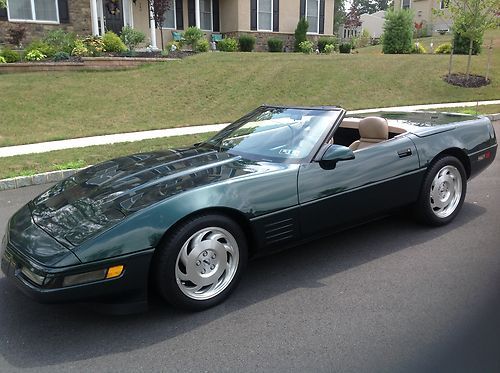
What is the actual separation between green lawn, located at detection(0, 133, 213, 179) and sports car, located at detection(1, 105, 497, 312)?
378 cm

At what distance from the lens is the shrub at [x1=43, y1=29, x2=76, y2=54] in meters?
17.3

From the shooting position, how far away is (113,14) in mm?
22359

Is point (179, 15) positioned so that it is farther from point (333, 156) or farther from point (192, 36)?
point (333, 156)

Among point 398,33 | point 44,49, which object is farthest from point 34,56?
point 398,33

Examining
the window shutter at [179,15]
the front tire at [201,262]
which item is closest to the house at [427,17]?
the window shutter at [179,15]

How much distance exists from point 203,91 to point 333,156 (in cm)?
1124

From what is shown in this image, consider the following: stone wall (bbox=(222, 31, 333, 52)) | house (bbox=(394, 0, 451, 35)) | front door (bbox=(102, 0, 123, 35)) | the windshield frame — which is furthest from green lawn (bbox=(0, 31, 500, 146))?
house (bbox=(394, 0, 451, 35))

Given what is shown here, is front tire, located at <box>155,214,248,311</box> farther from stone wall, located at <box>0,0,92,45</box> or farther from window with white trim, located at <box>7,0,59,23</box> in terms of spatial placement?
window with white trim, located at <box>7,0,59,23</box>

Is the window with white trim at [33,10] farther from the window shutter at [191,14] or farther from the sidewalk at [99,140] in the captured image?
the sidewalk at [99,140]

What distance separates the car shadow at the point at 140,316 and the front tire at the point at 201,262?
14 centimetres

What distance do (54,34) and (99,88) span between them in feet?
19.3

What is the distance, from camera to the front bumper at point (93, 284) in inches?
107

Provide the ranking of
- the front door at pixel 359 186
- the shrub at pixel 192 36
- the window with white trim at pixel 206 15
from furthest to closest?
the window with white trim at pixel 206 15
the shrub at pixel 192 36
the front door at pixel 359 186

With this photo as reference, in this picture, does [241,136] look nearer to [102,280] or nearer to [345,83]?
[102,280]
